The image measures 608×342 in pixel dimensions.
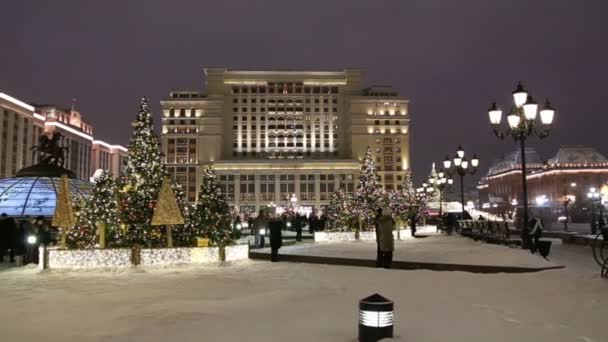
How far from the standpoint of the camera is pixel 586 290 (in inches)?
400

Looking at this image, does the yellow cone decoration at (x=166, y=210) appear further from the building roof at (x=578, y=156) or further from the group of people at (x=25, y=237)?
the building roof at (x=578, y=156)

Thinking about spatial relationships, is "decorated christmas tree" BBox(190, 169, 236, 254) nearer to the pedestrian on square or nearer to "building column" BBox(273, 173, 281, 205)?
the pedestrian on square

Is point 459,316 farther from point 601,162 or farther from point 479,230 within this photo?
point 601,162

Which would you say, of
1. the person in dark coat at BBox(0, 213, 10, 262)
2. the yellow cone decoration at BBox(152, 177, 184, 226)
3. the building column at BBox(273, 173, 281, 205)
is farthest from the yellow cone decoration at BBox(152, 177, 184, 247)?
the building column at BBox(273, 173, 281, 205)

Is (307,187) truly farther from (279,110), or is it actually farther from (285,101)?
(285,101)

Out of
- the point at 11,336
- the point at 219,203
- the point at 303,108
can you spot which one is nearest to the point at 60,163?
the point at 219,203

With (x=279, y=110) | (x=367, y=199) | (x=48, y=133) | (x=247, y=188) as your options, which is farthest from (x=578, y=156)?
(x=48, y=133)

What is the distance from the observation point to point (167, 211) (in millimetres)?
16750

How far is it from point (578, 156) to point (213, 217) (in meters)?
100

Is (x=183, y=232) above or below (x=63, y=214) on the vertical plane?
below

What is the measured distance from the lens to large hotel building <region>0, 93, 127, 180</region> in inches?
3782

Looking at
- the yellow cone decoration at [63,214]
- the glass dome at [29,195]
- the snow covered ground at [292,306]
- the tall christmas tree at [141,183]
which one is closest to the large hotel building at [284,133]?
the glass dome at [29,195]

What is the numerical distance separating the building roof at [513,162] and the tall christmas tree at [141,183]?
109 m

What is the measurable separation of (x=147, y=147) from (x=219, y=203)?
3094 mm
